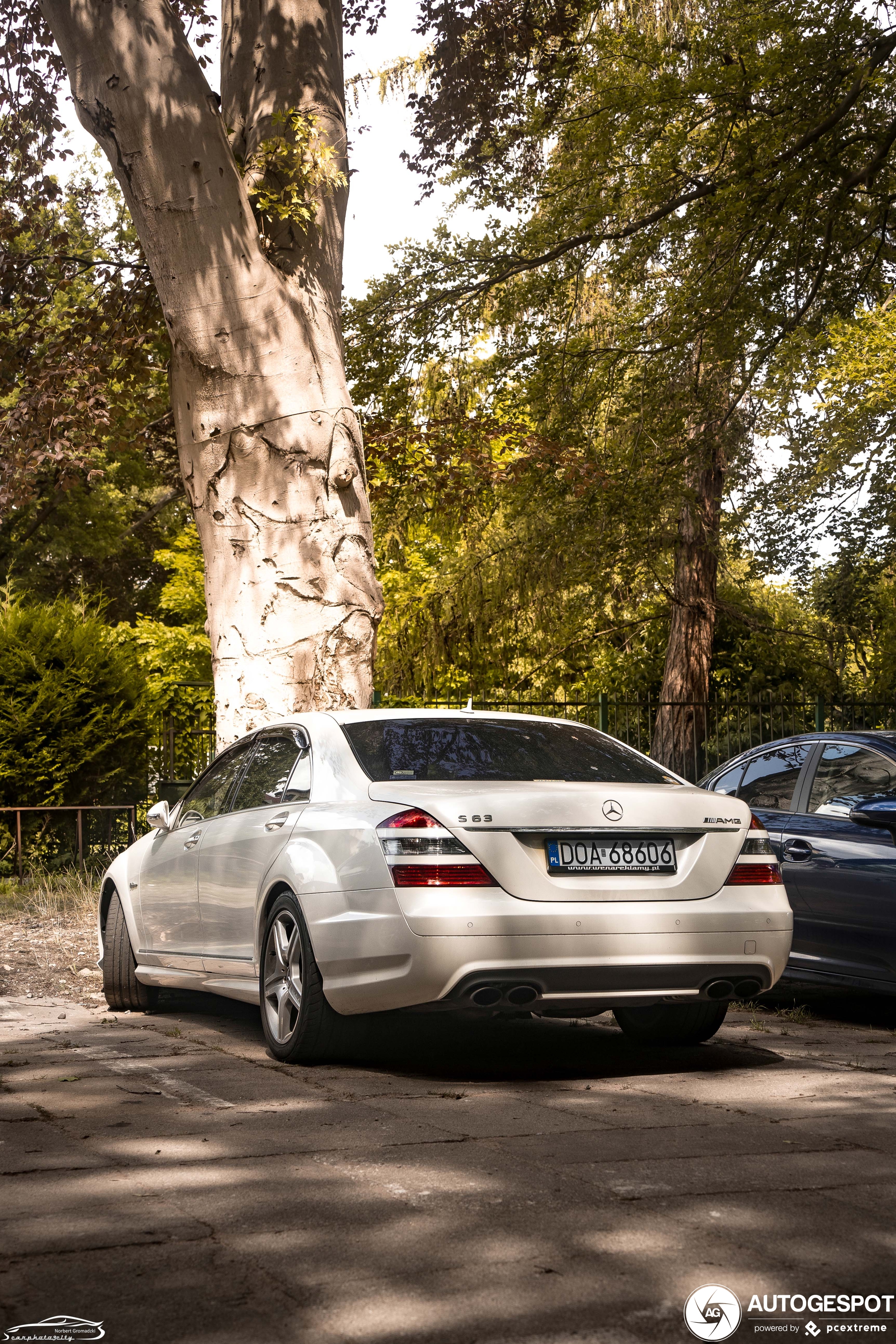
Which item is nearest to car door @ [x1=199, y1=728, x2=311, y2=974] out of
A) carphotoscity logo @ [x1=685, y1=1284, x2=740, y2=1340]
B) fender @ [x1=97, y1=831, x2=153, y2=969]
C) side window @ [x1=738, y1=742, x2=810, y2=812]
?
fender @ [x1=97, y1=831, x2=153, y2=969]

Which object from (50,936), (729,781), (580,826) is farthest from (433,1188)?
(50,936)

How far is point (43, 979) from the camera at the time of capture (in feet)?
29.8

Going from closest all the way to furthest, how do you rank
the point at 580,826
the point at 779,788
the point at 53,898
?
the point at 580,826
the point at 779,788
the point at 53,898

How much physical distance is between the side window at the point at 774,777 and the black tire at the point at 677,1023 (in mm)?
2041

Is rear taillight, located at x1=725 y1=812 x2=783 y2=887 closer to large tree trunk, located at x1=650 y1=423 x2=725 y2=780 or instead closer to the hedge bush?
the hedge bush

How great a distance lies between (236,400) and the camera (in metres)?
9.53

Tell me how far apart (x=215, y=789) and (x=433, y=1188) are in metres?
3.93

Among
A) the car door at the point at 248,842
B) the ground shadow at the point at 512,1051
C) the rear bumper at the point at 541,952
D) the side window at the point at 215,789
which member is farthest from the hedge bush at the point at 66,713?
the rear bumper at the point at 541,952

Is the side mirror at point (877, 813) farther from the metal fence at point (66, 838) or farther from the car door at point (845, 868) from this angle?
the metal fence at point (66, 838)

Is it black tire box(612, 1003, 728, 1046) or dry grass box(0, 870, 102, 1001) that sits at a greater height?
dry grass box(0, 870, 102, 1001)

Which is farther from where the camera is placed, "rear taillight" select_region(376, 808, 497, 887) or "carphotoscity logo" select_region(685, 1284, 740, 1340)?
"rear taillight" select_region(376, 808, 497, 887)

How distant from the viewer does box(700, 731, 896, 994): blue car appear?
7090mm

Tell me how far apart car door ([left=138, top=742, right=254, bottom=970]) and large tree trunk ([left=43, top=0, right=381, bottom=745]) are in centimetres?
201

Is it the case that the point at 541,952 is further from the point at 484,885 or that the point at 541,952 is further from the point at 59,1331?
the point at 59,1331
